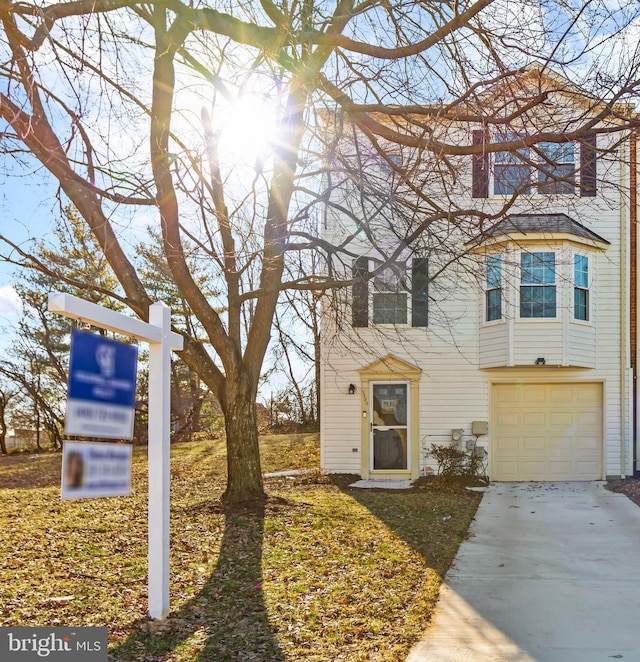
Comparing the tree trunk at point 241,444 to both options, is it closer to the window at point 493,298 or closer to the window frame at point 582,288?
the window at point 493,298

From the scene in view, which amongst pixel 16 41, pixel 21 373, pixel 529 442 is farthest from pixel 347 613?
pixel 21 373

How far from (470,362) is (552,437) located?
2.29 m

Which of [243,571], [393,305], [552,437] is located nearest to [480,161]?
[243,571]

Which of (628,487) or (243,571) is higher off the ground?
(243,571)

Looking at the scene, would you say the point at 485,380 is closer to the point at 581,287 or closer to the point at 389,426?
the point at 389,426

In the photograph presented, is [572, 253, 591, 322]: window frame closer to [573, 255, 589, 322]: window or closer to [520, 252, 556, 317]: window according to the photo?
[573, 255, 589, 322]: window

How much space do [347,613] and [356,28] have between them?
535 centimetres

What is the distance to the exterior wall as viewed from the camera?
14.7 m

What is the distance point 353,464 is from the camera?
1505cm

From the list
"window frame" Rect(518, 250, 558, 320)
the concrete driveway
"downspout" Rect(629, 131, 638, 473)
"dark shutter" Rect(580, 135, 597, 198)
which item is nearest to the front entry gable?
"window frame" Rect(518, 250, 558, 320)

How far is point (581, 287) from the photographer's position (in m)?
14.4

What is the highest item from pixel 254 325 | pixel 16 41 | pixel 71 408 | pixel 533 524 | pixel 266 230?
pixel 16 41

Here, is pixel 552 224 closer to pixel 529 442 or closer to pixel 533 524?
pixel 529 442

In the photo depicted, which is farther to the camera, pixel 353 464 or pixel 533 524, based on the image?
pixel 353 464
